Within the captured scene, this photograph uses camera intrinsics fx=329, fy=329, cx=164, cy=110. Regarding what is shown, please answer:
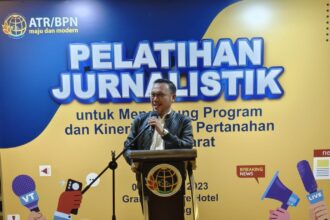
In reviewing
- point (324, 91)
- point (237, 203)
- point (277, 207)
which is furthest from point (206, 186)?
point (324, 91)

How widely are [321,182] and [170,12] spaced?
235cm

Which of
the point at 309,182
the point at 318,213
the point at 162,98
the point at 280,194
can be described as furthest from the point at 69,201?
the point at 318,213

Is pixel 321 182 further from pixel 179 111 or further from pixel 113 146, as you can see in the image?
pixel 113 146

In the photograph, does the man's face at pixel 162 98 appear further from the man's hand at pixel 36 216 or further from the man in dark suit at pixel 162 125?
the man's hand at pixel 36 216

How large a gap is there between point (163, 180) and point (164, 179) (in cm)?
1

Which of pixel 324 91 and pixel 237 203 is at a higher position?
pixel 324 91

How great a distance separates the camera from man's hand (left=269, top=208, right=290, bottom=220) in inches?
137

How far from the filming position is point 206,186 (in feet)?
11.4

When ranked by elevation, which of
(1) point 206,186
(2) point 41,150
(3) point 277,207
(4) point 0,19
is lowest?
(3) point 277,207

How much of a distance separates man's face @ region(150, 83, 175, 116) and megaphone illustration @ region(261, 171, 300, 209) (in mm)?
1404

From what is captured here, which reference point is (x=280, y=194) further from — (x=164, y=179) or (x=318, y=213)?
(x=164, y=179)

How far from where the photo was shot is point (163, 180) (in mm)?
2465

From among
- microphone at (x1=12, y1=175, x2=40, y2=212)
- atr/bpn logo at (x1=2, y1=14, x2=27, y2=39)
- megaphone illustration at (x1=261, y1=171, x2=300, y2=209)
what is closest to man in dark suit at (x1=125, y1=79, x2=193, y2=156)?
megaphone illustration at (x1=261, y1=171, x2=300, y2=209)

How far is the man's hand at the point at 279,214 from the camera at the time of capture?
3475 millimetres
